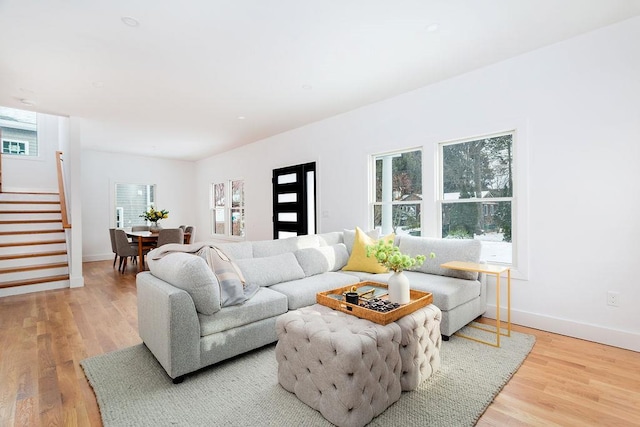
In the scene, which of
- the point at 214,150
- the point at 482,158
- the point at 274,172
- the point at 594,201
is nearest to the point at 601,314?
the point at 594,201

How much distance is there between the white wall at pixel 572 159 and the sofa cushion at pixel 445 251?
0.46m

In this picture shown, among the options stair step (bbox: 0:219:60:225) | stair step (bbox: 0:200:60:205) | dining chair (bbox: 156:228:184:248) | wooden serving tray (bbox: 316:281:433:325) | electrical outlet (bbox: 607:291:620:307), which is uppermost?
stair step (bbox: 0:200:60:205)

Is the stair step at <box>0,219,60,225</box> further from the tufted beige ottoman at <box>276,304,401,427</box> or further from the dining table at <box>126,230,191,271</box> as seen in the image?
the tufted beige ottoman at <box>276,304,401,427</box>

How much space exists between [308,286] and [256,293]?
55cm

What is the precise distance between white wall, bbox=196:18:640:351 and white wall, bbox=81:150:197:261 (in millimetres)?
7472

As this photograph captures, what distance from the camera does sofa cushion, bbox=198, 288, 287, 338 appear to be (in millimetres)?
2246

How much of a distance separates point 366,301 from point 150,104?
13.6 feet

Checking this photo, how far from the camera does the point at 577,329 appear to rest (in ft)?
9.35

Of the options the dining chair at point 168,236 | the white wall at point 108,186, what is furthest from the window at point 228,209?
the dining chair at point 168,236

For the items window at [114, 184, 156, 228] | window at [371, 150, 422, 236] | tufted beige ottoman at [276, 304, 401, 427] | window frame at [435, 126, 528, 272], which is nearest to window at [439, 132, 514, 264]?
window frame at [435, 126, 528, 272]

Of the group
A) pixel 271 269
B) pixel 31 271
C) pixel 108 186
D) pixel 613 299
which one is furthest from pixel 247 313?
pixel 108 186

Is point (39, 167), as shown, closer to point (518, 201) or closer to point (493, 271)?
point (493, 271)

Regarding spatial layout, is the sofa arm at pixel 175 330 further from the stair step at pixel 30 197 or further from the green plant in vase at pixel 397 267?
the stair step at pixel 30 197

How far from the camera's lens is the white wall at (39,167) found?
6.50 meters
